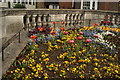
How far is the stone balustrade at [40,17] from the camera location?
6298 mm

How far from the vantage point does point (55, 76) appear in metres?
4.44

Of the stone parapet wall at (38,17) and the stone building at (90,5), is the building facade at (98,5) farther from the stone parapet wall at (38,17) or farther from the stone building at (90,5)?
the stone parapet wall at (38,17)

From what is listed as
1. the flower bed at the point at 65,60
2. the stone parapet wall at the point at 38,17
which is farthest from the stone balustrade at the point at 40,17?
the flower bed at the point at 65,60

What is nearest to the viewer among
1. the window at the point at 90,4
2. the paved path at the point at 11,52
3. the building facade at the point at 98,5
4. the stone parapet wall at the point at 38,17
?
the paved path at the point at 11,52

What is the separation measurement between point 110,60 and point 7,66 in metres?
3.32

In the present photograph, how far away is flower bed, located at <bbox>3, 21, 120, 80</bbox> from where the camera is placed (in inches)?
177

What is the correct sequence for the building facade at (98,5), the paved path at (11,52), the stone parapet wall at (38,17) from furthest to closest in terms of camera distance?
the building facade at (98,5)
the stone parapet wall at (38,17)
the paved path at (11,52)

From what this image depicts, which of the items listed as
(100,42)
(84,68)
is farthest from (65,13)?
(84,68)

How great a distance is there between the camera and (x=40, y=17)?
Result: 26.7ft

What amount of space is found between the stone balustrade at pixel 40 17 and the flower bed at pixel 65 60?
1.09 meters

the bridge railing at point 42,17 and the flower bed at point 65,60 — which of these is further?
the bridge railing at point 42,17

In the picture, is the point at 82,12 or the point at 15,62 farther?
the point at 82,12

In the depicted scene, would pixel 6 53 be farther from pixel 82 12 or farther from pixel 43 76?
pixel 82 12

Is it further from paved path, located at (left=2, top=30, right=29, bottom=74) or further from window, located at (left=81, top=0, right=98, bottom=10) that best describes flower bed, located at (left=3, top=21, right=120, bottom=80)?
window, located at (left=81, top=0, right=98, bottom=10)
